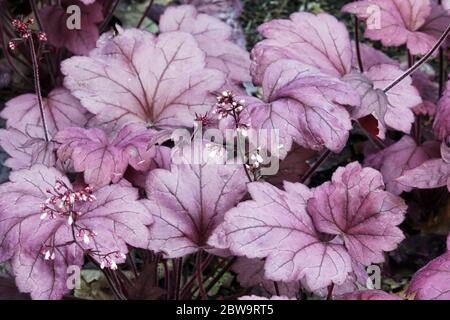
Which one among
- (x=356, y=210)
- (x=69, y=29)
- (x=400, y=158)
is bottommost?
(x=400, y=158)

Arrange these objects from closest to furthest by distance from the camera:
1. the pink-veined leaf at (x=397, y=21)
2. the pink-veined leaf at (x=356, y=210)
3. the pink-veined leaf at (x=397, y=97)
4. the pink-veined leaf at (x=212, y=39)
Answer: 1. the pink-veined leaf at (x=356, y=210)
2. the pink-veined leaf at (x=397, y=97)
3. the pink-veined leaf at (x=397, y=21)
4. the pink-veined leaf at (x=212, y=39)

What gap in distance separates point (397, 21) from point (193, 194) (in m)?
0.76

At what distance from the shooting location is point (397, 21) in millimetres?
1686

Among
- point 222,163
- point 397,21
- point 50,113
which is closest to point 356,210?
point 222,163

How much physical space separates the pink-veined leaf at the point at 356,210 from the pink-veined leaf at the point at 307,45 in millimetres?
382

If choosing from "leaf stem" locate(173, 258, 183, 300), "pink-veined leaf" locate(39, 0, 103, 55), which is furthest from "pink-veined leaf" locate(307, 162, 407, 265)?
"pink-veined leaf" locate(39, 0, 103, 55)

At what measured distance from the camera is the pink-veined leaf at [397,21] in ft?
5.37

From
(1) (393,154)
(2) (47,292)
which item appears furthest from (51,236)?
(1) (393,154)

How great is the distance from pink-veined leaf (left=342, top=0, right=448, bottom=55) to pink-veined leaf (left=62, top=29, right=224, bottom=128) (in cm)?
43

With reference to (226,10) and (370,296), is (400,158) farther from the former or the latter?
(226,10)

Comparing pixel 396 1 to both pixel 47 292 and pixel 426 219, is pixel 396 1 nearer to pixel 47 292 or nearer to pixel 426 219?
pixel 426 219

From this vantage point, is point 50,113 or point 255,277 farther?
point 50,113

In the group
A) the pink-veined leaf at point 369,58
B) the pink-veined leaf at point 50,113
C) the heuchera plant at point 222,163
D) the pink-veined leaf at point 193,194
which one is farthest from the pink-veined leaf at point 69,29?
the pink-veined leaf at point 369,58

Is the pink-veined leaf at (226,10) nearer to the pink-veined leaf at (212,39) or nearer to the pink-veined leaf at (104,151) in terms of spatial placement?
the pink-veined leaf at (212,39)
